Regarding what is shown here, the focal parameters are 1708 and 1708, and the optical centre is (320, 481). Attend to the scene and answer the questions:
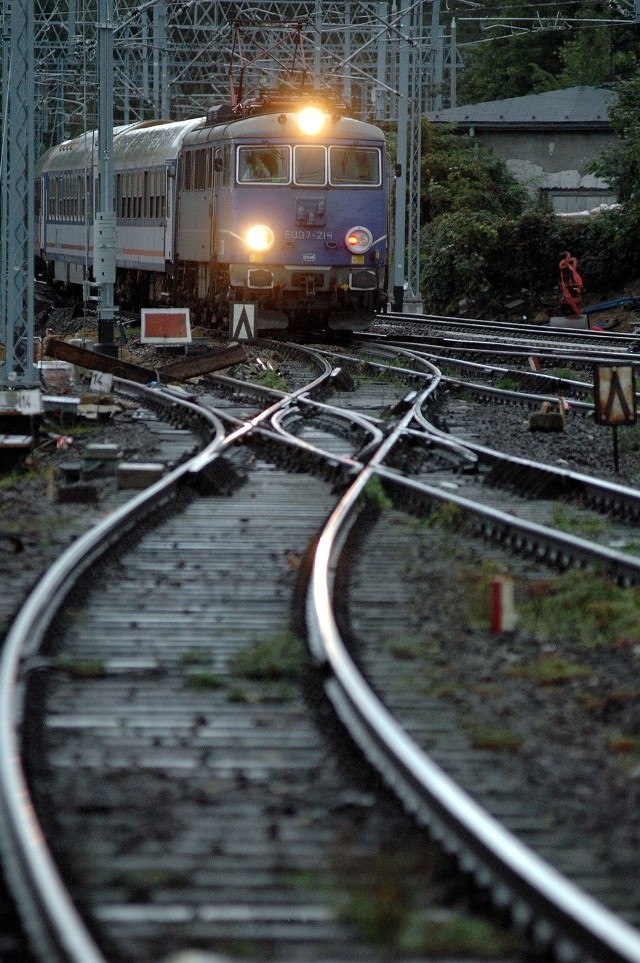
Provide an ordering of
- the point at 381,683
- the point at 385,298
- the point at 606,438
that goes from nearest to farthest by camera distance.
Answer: the point at 381,683
the point at 606,438
the point at 385,298

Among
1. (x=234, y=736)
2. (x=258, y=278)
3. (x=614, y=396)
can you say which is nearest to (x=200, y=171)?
(x=258, y=278)

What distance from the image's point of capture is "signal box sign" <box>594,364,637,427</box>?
12969 millimetres

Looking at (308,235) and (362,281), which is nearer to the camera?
(308,235)

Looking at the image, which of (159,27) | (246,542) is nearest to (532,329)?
(159,27)

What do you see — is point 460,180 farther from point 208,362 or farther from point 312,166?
point 208,362

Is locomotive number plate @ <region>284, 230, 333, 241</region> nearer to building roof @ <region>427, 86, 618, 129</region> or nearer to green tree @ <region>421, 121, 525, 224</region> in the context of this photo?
green tree @ <region>421, 121, 525, 224</region>

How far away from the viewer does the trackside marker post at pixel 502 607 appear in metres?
7.19

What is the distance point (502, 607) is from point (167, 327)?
15519 millimetres

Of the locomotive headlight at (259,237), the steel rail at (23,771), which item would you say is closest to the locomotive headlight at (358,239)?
the locomotive headlight at (259,237)

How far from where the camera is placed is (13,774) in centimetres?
473

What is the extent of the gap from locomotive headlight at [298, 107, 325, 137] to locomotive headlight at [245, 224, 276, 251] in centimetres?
157

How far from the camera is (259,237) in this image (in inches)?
969

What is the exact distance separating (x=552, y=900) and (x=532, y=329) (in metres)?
26.5

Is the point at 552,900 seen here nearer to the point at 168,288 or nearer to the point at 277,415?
the point at 277,415
